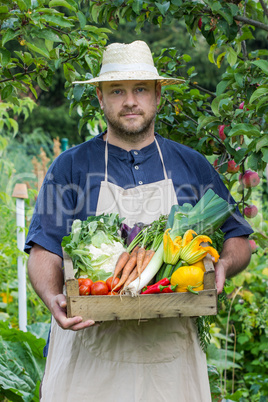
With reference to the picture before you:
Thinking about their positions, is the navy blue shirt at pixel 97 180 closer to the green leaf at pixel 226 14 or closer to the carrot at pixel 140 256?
the carrot at pixel 140 256

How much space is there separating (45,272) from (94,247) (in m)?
0.31

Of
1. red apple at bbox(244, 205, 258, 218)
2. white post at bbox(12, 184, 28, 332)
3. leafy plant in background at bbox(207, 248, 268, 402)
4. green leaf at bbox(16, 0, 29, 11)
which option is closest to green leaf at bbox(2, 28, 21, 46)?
green leaf at bbox(16, 0, 29, 11)

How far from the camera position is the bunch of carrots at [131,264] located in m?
1.82

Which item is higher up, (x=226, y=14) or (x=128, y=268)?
(x=226, y=14)

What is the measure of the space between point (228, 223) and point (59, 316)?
36.6 inches

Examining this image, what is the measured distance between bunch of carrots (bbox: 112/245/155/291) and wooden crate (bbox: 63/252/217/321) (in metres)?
0.09

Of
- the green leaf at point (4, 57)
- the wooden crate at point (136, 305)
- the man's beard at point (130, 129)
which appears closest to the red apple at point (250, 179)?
the man's beard at point (130, 129)

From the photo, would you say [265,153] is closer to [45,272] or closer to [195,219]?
[195,219]

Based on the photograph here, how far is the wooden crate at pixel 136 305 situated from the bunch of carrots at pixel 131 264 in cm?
9

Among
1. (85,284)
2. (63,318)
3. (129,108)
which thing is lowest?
(63,318)

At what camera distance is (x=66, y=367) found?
2145mm

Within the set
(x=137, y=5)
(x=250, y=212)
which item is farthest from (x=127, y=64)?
(x=250, y=212)

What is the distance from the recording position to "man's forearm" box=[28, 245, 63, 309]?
6.81ft

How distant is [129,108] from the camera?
2354 millimetres
